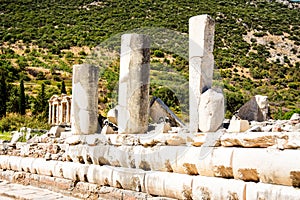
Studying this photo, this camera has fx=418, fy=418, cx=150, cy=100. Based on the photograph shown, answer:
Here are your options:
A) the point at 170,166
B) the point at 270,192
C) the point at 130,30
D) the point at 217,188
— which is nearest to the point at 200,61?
the point at 170,166

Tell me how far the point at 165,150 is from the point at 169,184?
1.67 ft

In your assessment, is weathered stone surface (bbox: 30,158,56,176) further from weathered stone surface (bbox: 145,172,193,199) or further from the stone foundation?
weathered stone surface (bbox: 145,172,193,199)

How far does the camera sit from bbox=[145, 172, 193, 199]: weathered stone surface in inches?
207

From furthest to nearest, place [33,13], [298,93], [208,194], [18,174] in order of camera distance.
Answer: [33,13] < [298,93] < [18,174] < [208,194]

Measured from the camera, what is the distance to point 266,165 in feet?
14.1

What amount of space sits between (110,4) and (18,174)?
166 feet

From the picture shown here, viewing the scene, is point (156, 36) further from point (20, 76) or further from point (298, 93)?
point (20, 76)

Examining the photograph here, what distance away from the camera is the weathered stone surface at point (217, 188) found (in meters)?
4.55

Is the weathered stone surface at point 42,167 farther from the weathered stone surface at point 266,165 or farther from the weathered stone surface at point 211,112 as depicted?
the weathered stone surface at point 266,165

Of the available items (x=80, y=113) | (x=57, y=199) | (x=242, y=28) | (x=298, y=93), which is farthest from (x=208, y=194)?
(x=242, y=28)

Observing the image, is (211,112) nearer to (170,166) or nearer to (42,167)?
(170,166)

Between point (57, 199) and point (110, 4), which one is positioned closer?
point (57, 199)

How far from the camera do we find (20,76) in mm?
40812

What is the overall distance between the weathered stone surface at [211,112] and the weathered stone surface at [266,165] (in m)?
0.81
